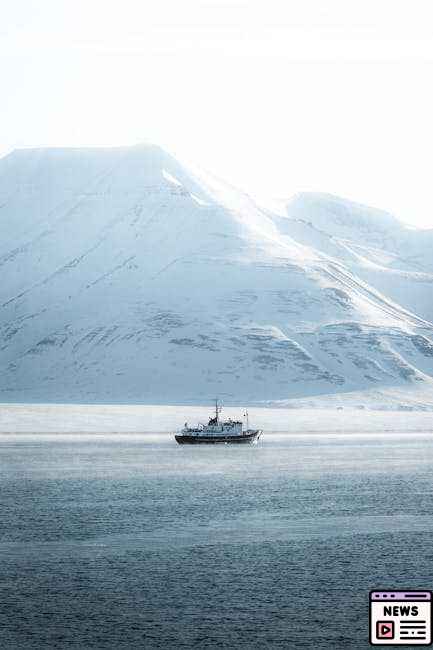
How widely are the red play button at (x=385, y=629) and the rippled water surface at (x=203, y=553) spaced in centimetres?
1261

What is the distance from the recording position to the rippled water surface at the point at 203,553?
55250mm

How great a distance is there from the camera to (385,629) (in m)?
38.6

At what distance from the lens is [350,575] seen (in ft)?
224

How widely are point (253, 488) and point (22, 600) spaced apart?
187 feet

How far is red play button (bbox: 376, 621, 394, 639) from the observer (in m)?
38.5

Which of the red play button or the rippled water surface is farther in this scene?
the rippled water surface

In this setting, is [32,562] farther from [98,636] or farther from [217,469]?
[217,469]

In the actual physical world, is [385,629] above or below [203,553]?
above

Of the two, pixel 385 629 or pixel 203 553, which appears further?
pixel 203 553

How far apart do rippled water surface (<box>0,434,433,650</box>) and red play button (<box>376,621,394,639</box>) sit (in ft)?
41.4

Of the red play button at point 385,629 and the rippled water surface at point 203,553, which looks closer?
the red play button at point 385,629

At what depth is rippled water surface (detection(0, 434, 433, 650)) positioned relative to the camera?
5525 cm

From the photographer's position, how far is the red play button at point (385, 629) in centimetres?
3853

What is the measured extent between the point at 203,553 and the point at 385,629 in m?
37.9
